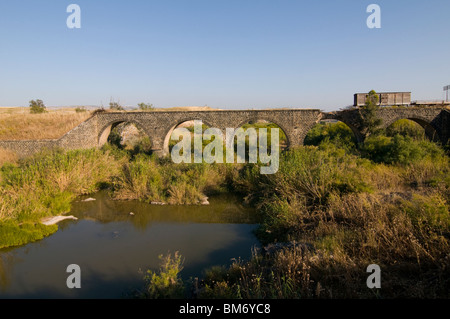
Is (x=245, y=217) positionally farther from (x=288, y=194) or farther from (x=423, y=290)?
(x=423, y=290)

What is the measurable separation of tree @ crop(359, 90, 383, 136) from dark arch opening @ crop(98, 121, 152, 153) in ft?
40.1

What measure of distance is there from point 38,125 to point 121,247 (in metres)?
13.1

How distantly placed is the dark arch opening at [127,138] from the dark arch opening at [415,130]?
14218 mm

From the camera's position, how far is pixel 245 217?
28.6 feet

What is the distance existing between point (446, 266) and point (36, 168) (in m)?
11.1

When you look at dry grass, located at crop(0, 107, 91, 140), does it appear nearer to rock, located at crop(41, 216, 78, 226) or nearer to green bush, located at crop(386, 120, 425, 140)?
rock, located at crop(41, 216, 78, 226)

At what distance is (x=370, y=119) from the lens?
1504 cm

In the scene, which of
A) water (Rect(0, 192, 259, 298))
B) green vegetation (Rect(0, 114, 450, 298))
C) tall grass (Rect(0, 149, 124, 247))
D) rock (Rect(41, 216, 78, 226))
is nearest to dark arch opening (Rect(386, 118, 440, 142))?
green vegetation (Rect(0, 114, 450, 298))

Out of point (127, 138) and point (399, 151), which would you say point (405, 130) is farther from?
point (127, 138)

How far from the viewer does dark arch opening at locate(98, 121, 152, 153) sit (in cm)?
1760

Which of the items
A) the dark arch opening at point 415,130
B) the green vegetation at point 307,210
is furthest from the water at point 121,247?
the dark arch opening at point 415,130

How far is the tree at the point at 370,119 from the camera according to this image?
591 inches

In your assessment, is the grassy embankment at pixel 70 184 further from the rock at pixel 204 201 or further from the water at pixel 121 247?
the water at pixel 121 247

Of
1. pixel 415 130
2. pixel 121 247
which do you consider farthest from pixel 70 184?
pixel 415 130
